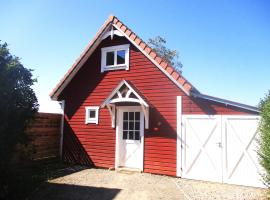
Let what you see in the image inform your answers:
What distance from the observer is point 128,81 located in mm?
10773

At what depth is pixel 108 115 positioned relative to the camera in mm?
11039

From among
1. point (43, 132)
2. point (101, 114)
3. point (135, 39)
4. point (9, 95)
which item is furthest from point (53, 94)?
point (9, 95)

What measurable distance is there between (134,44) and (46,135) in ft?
19.1

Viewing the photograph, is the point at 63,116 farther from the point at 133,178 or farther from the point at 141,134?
the point at 133,178

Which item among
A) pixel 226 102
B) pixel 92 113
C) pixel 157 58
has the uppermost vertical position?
pixel 157 58

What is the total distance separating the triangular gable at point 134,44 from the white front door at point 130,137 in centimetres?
202

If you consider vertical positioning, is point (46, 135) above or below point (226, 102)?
below

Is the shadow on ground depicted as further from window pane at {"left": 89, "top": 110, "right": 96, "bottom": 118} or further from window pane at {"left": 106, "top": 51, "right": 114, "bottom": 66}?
window pane at {"left": 106, "top": 51, "right": 114, "bottom": 66}

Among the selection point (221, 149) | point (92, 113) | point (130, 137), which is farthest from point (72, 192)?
point (221, 149)

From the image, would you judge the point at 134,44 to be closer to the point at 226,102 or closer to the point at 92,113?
the point at 92,113

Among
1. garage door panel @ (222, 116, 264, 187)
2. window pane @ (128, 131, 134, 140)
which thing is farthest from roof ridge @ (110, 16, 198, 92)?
window pane @ (128, 131, 134, 140)

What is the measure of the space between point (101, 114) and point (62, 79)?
269cm

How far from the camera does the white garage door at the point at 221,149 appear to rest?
8.36 meters

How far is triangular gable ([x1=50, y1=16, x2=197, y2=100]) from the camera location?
942cm
